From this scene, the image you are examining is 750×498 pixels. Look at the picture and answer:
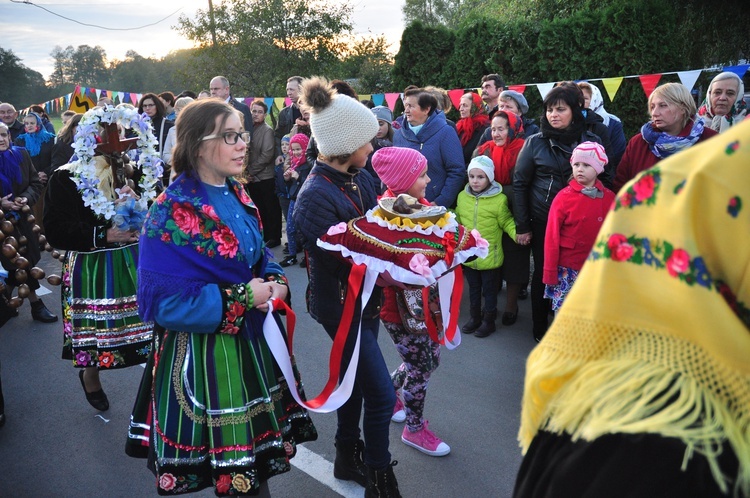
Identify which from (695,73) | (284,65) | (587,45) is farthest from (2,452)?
(284,65)

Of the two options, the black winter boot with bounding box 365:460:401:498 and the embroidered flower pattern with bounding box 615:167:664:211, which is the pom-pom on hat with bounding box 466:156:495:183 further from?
the embroidered flower pattern with bounding box 615:167:664:211

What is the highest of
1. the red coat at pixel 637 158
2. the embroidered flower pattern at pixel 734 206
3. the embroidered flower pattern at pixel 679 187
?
the embroidered flower pattern at pixel 679 187

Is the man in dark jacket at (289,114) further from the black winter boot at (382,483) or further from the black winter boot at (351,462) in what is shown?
the black winter boot at (382,483)

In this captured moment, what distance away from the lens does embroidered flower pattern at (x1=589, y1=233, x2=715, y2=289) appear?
3.00ft

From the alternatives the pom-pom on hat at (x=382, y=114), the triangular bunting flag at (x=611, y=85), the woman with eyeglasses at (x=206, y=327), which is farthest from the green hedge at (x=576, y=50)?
the woman with eyeglasses at (x=206, y=327)

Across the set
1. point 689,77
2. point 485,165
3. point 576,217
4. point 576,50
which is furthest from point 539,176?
point 576,50

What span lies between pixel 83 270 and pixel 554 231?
3206mm

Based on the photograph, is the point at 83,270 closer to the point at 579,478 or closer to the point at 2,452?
the point at 2,452

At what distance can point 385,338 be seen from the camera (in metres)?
5.27

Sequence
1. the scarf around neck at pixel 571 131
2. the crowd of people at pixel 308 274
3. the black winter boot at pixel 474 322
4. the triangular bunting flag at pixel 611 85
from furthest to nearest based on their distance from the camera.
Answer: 1. the triangular bunting flag at pixel 611 85
2. the black winter boot at pixel 474 322
3. the scarf around neck at pixel 571 131
4. the crowd of people at pixel 308 274

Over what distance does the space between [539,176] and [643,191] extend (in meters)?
3.96

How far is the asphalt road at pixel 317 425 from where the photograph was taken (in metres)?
3.34

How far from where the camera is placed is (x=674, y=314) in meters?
0.94

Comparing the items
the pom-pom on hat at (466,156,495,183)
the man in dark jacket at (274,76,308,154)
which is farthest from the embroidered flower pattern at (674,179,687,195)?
the man in dark jacket at (274,76,308,154)
